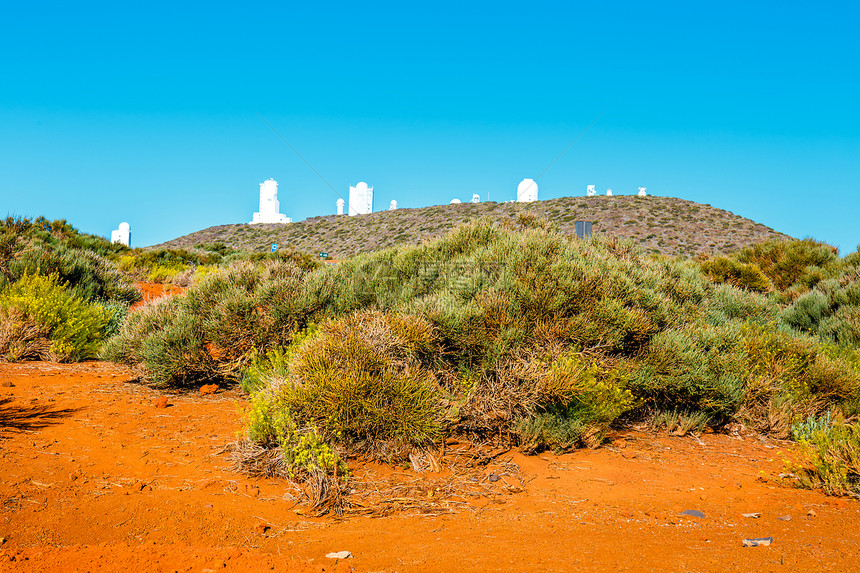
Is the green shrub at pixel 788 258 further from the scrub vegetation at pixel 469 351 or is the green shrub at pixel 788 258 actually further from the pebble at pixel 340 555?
the pebble at pixel 340 555

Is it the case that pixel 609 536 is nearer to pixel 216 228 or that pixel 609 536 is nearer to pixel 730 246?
pixel 730 246

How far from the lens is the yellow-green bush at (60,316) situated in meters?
7.51

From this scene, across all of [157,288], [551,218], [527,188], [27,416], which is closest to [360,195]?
[551,218]

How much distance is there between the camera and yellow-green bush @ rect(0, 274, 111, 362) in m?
7.51

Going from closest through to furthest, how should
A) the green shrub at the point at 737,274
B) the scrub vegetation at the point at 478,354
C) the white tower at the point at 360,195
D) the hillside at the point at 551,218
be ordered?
the scrub vegetation at the point at 478,354 → the green shrub at the point at 737,274 → the hillside at the point at 551,218 → the white tower at the point at 360,195

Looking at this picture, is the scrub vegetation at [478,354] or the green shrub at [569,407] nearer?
the scrub vegetation at [478,354]

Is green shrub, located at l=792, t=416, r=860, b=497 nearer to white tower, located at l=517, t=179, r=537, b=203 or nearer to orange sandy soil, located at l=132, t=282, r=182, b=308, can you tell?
orange sandy soil, located at l=132, t=282, r=182, b=308

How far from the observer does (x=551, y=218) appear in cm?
4022

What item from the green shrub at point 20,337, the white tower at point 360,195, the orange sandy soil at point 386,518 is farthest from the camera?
the white tower at point 360,195

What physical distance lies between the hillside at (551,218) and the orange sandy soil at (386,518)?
105ft

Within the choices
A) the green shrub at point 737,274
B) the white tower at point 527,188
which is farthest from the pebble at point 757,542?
the white tower at point 527,188

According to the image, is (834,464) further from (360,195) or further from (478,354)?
(360,195)

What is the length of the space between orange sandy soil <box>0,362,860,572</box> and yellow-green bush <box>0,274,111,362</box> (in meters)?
2.63

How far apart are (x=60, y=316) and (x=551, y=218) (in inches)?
1414
